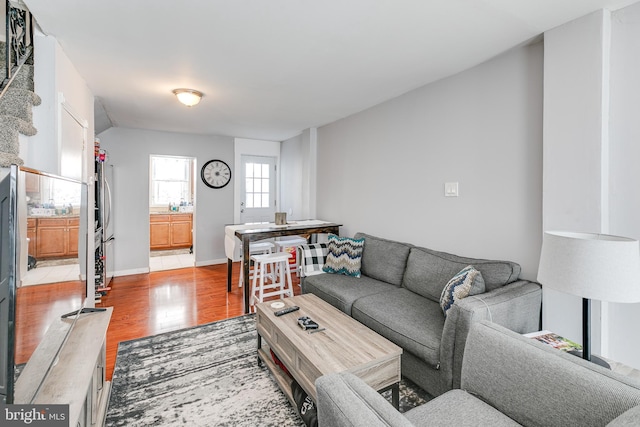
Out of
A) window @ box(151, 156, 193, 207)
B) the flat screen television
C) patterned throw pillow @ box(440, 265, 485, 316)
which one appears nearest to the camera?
the flat screen television

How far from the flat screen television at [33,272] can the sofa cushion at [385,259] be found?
2458 mm

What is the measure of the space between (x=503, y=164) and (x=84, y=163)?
3.69 metres

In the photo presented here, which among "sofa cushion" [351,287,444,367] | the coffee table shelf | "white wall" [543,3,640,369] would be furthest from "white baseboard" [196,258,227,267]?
"white wall" [543,3,640,369]

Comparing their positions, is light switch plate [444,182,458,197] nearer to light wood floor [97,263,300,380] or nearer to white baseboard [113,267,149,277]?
light wood floor [97,263,300,380]

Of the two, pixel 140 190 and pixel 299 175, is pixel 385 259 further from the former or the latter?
pixel 140 190

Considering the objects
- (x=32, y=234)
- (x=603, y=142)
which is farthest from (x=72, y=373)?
(x=603, y=142)

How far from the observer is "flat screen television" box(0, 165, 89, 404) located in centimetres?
89

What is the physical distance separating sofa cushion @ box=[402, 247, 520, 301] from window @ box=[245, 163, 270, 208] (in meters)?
3.89

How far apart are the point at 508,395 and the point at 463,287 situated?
2.89 feet

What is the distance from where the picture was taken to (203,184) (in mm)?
5480

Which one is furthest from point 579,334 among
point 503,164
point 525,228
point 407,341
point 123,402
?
point 123,402

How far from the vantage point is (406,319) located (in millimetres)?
2189

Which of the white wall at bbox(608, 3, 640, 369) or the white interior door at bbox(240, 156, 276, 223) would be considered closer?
the white wall at bbox(608, 3, 640, 369)

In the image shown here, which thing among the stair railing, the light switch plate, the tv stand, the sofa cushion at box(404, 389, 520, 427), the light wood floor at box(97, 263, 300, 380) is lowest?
the light wood floor at box(97, 263, 300, 380)
